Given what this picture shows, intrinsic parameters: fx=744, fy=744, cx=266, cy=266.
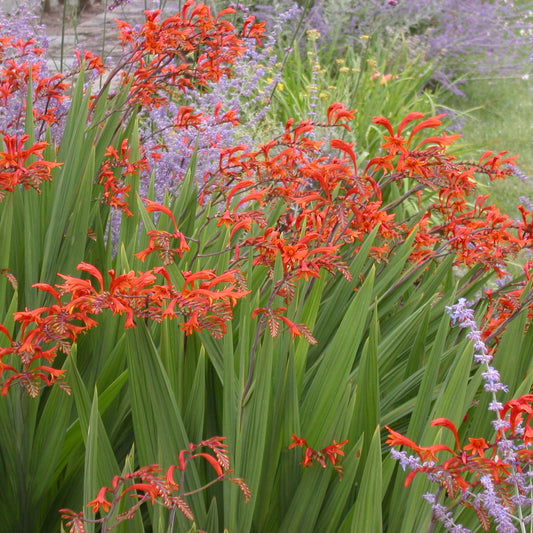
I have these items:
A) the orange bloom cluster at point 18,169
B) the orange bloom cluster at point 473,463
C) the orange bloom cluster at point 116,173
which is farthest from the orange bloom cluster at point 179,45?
the orange bloom cluster at point 473,463

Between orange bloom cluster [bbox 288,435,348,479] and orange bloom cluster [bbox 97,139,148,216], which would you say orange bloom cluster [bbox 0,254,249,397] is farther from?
orange bloom cluster [bbox 97,139,148,216]

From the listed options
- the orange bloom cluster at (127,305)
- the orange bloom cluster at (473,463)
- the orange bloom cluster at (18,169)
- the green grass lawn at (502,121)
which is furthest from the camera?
the green grass lawn at (502,121)

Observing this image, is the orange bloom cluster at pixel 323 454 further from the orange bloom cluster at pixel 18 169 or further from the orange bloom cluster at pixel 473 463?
the orange bloom cluster at pixel 18 169

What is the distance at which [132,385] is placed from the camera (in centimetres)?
129

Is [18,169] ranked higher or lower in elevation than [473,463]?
higher

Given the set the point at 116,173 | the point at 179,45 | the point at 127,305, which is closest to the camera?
the point at 127,305

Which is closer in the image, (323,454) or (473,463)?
(473,463)

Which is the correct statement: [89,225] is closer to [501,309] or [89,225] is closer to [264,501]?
[264,501]

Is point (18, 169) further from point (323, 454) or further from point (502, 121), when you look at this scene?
point (502, 121)

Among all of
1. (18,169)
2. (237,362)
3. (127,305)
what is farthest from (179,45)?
(127,305)

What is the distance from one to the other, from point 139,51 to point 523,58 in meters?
7.95

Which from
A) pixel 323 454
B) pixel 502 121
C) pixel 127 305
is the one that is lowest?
pixel 502 121

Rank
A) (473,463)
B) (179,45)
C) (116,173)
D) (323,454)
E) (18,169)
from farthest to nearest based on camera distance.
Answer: (116,173) < (179,45) < (18,169) < (323,454) < (473,463)

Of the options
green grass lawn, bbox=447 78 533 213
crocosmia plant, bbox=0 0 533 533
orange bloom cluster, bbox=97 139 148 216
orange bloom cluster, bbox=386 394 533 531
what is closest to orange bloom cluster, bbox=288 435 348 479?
crocosmia plant, bbox=0 0 533 533
